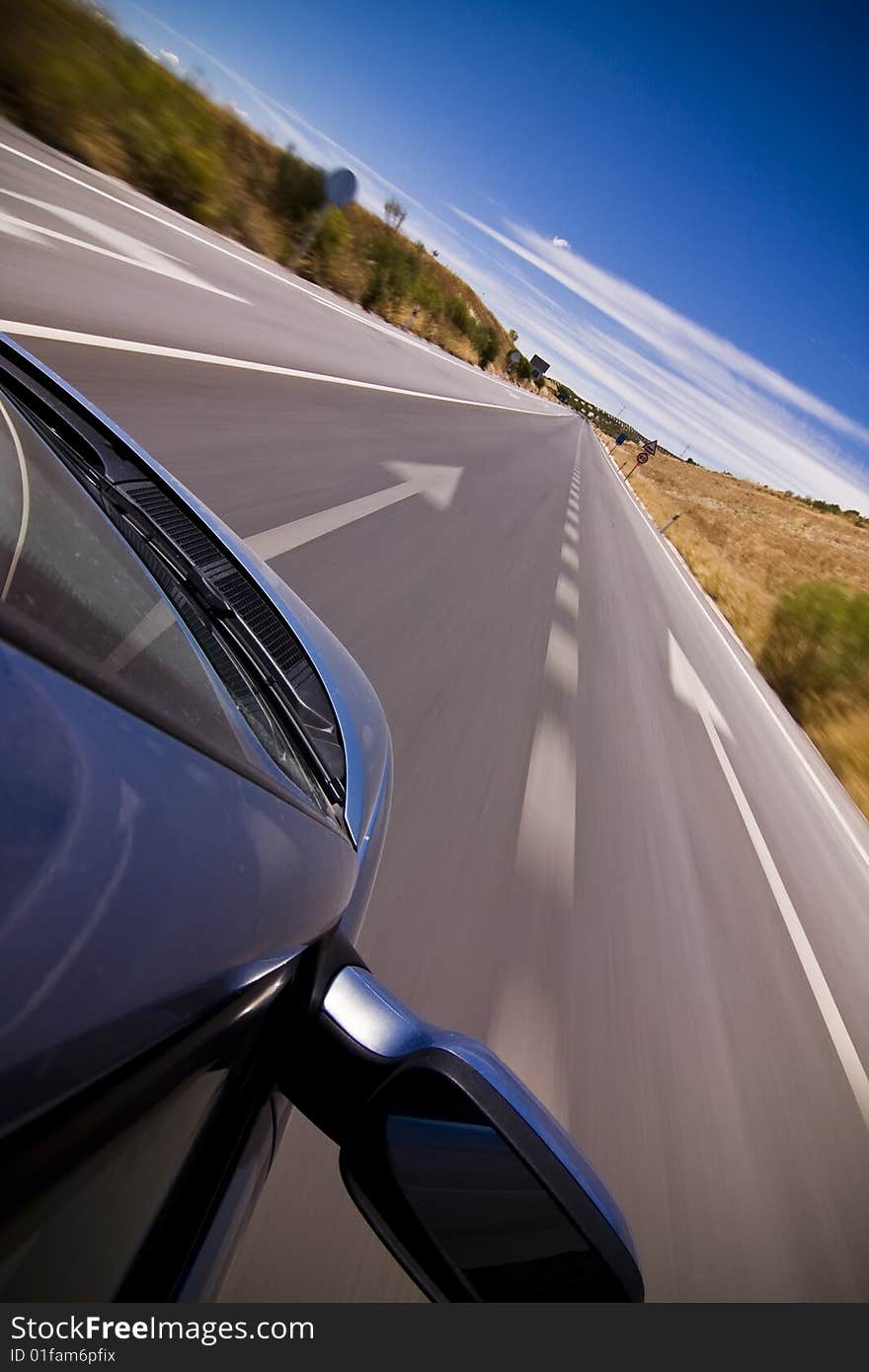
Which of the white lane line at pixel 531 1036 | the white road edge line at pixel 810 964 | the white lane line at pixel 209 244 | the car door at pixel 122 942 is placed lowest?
the white lane line at pixel 531 1036

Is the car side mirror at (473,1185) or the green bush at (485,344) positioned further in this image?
the green bush at (485,344)

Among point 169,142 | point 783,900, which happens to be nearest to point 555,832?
point 783,900

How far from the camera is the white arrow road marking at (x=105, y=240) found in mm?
6293

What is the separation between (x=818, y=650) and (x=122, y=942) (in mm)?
10120

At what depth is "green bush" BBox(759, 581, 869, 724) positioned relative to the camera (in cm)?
833

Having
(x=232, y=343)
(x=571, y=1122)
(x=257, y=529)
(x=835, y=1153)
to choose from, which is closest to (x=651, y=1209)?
(x=571, y=1122)

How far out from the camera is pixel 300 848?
96cm

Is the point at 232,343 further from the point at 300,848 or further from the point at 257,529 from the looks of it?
the point at 300,848

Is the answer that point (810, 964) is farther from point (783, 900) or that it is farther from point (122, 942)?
Result: point (122, 942)

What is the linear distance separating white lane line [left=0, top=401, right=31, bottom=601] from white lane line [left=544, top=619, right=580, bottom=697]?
382 cm

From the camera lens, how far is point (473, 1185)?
0.83 m

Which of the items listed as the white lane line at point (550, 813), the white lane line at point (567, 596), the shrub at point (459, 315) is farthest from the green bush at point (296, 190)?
the white lane line at point (550, 813)

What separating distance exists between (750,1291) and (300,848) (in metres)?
1.99

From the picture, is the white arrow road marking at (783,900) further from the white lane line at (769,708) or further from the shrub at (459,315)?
the shrub at (459,315)
